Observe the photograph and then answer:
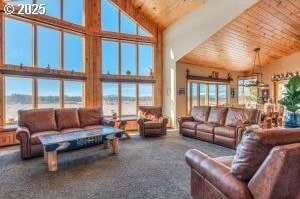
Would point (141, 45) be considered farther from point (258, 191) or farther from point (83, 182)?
point (258, 191)

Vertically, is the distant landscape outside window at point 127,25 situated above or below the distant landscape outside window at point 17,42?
above

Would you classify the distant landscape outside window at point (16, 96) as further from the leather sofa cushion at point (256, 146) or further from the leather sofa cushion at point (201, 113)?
the leather sofa cushion at point (256, 146)

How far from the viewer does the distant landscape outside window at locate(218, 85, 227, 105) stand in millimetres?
9703

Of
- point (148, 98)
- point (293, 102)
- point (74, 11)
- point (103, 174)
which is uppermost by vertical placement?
point (74, 11)

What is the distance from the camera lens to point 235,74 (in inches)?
398

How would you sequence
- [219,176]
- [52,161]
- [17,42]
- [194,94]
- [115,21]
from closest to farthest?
[219,176] < [52,161] < [17,42] < [115,21] < [194,94]

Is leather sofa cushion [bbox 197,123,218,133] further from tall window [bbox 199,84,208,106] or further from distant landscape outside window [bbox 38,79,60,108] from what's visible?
distant landscape outside window [bbox 38,79,60,108]

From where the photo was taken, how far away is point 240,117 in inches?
217

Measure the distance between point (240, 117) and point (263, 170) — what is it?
13.8 ft

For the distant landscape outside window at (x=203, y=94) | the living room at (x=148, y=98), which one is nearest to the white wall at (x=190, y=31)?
the living room at (x=148, y=98)

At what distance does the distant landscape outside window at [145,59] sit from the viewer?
26.3 ft

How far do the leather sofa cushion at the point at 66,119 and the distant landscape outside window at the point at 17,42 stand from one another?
1780mm

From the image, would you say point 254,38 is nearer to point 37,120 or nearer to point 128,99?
point 128,99

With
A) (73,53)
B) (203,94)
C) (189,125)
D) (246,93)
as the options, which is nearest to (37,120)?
(73,53)
